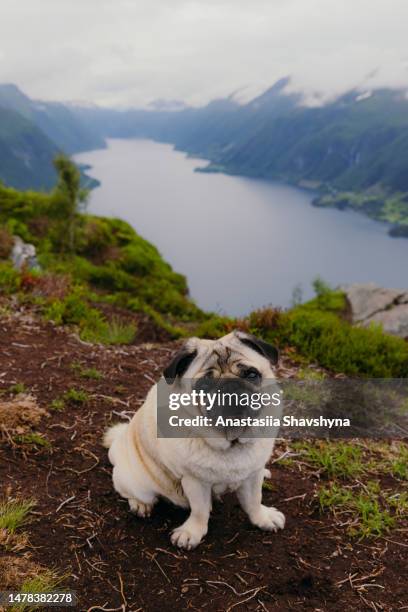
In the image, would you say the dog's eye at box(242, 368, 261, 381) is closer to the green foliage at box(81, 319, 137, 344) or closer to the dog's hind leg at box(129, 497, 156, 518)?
the dog's hind leg at box(129, 497, 156, 518)

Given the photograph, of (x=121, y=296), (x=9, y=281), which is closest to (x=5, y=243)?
(x=121, y=296)

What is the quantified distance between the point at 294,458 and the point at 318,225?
13245 centimetres

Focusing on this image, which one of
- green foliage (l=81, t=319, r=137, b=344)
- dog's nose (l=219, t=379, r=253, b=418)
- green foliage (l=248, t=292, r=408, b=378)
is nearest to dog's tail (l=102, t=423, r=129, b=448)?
dog's nose (l=219, t=379, r=253, b=418)

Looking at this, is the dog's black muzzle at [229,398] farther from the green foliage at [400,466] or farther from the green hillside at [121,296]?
the green hillside at [121,296]

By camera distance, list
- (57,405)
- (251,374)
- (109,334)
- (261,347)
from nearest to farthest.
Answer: (251,374)
(261,347)
(57,405)
(109,334)

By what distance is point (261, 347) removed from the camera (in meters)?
3.82

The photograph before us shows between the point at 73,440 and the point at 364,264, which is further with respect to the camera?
the point at 364,264

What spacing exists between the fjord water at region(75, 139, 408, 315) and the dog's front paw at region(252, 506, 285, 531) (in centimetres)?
5083

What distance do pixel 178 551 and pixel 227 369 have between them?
5.72 ft

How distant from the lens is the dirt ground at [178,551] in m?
3.70

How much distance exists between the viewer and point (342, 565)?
4098 millimetres

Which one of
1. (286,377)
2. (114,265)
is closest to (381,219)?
(114,265)

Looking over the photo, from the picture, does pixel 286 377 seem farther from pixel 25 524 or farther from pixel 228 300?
pixel 228 300

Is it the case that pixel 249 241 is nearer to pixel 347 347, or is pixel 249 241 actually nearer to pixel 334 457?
pixel 347 347
